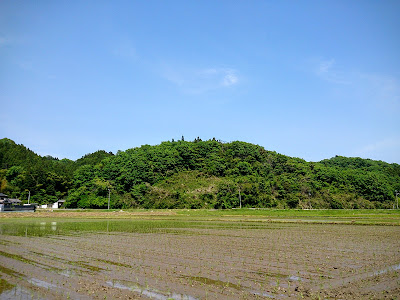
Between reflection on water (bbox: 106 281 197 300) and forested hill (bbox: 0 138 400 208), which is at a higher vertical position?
forested hill (bbox: 0 138 400 208)

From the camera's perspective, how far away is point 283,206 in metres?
75.4

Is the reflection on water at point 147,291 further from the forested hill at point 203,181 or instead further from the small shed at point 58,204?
the small shed at point 58,204

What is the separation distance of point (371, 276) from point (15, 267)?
41.3 ft

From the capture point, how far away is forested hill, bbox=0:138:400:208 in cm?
7675

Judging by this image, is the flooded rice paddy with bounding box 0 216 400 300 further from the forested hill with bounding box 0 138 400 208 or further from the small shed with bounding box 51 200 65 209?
the small shed with bounding box 51 200 65 209

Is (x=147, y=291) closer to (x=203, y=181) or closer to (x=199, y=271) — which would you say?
(x=199, y=271)

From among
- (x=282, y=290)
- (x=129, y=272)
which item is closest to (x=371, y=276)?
(x=282, y=290)

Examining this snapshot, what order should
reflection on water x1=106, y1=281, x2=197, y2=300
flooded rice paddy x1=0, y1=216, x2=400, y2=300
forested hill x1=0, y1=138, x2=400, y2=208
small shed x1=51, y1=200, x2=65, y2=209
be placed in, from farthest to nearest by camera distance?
small shed x1=51, y1=200, x2=65, y2=209, forested hill x1=0, y1=138, x2=400, y2=208, flooded rice paddy x1=0, y1=216, x2=400, y2=300, reflection on water x1=106, y1=281, x2=197, y2=300

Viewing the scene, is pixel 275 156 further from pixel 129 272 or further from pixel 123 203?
→ pixel 129 272

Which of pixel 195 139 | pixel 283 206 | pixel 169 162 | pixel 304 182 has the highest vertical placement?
pixel 195 139

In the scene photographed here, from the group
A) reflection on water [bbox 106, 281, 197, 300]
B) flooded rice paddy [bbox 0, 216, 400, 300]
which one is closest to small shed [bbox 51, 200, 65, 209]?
flooded rice paddy [bbox 0, 216, 400, 300]

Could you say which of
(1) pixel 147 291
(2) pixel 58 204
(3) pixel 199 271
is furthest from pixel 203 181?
(1) pixel 147 291

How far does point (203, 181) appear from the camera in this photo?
3307 inches

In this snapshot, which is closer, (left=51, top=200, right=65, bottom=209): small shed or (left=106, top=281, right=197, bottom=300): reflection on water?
(left=106, top=281, right=197, bottom=300): reflection on water
